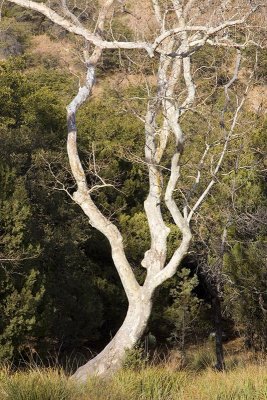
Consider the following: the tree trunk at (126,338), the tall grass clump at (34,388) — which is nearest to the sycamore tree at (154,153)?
the tree trunk at (126,338)

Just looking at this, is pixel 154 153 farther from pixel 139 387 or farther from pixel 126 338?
pixel 139 387

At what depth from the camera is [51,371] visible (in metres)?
5.41

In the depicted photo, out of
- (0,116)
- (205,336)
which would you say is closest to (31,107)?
(0,116)

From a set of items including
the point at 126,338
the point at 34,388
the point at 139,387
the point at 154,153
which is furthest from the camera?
the point at 154,153

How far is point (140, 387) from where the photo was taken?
5.27 m

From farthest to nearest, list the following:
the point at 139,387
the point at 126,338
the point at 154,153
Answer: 1. the point at 154,153
2. the point at 126,338
3. the point at 139,387

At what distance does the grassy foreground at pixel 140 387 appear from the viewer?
4.69 metres

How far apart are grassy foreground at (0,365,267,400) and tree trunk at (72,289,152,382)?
4.72ft

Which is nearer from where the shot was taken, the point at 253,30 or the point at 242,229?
the point at 253,30

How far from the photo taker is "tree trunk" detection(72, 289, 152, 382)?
705 cm

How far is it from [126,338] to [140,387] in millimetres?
1919

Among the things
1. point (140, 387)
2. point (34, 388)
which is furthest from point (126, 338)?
point (34, 388)

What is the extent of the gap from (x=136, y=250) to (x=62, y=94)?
30.9 ft

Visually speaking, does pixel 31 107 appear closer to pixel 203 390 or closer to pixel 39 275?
pixel 39 275
